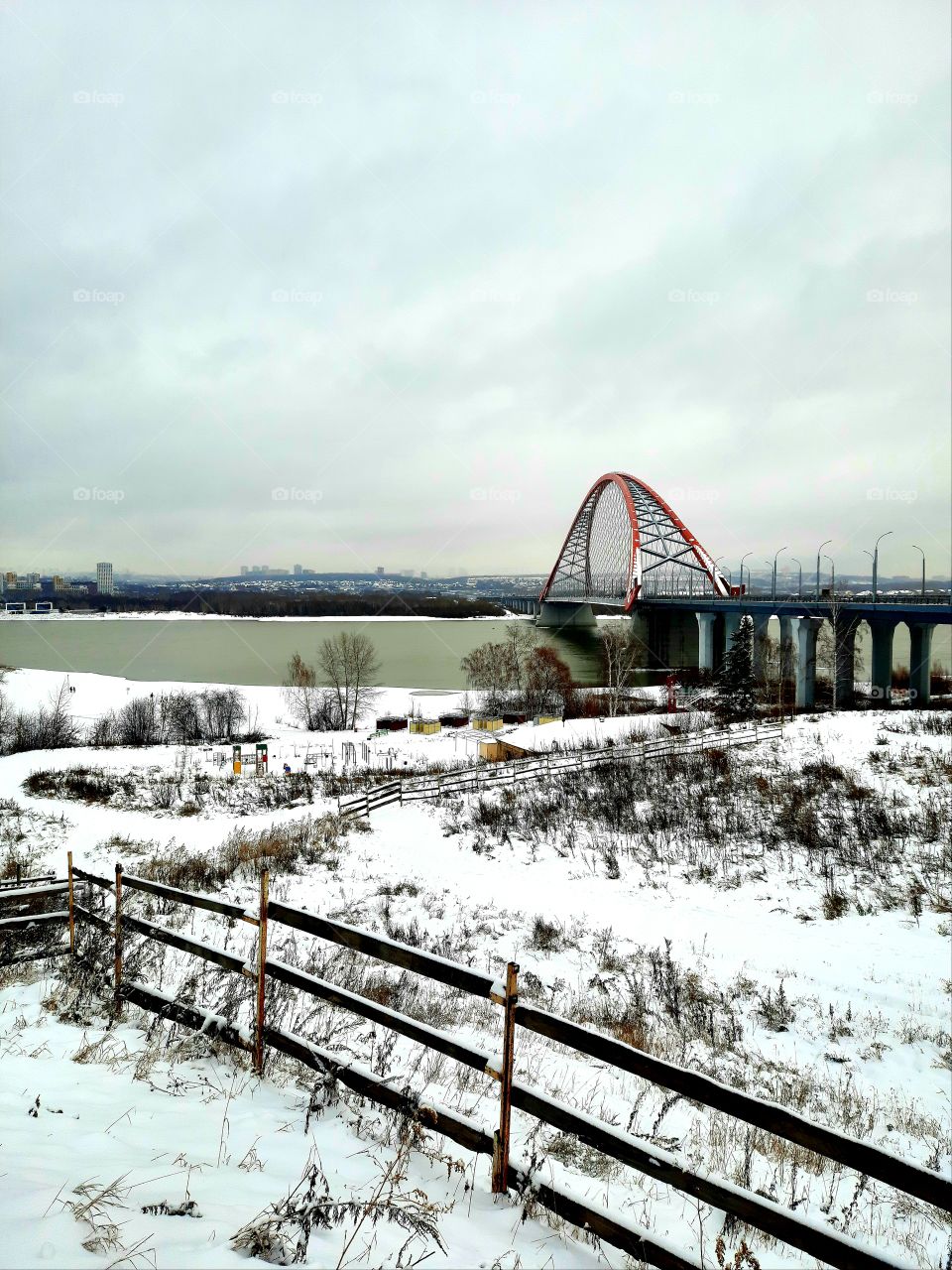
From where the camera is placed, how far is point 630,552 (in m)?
82.1

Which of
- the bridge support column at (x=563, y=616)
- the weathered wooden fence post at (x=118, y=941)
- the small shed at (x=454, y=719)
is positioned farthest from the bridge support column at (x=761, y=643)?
the weathered wooden fence post at (x=118, y=941)

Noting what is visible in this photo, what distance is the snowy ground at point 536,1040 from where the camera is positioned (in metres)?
3.15

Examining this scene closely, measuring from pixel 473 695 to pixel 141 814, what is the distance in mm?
30976

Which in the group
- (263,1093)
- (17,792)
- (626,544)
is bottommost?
(17,792)

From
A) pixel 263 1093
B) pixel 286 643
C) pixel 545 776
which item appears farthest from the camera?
pixel 286 643

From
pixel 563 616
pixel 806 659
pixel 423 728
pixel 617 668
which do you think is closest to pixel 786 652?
pixel 806 659

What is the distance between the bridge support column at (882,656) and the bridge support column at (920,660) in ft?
4.97

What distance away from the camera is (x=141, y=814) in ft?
63.3

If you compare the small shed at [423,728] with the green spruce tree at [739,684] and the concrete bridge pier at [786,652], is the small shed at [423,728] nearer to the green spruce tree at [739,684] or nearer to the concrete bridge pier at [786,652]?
the green spruce tree at [739,684]

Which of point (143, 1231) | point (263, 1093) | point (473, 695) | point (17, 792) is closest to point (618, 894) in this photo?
point (263, 1093)

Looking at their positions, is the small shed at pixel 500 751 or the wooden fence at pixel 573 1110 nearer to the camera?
the wooden fence at pixel 573 1110

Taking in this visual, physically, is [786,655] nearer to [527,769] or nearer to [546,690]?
[546,690]

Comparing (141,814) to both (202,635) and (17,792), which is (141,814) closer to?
(17,792)

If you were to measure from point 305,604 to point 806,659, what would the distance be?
357ft
